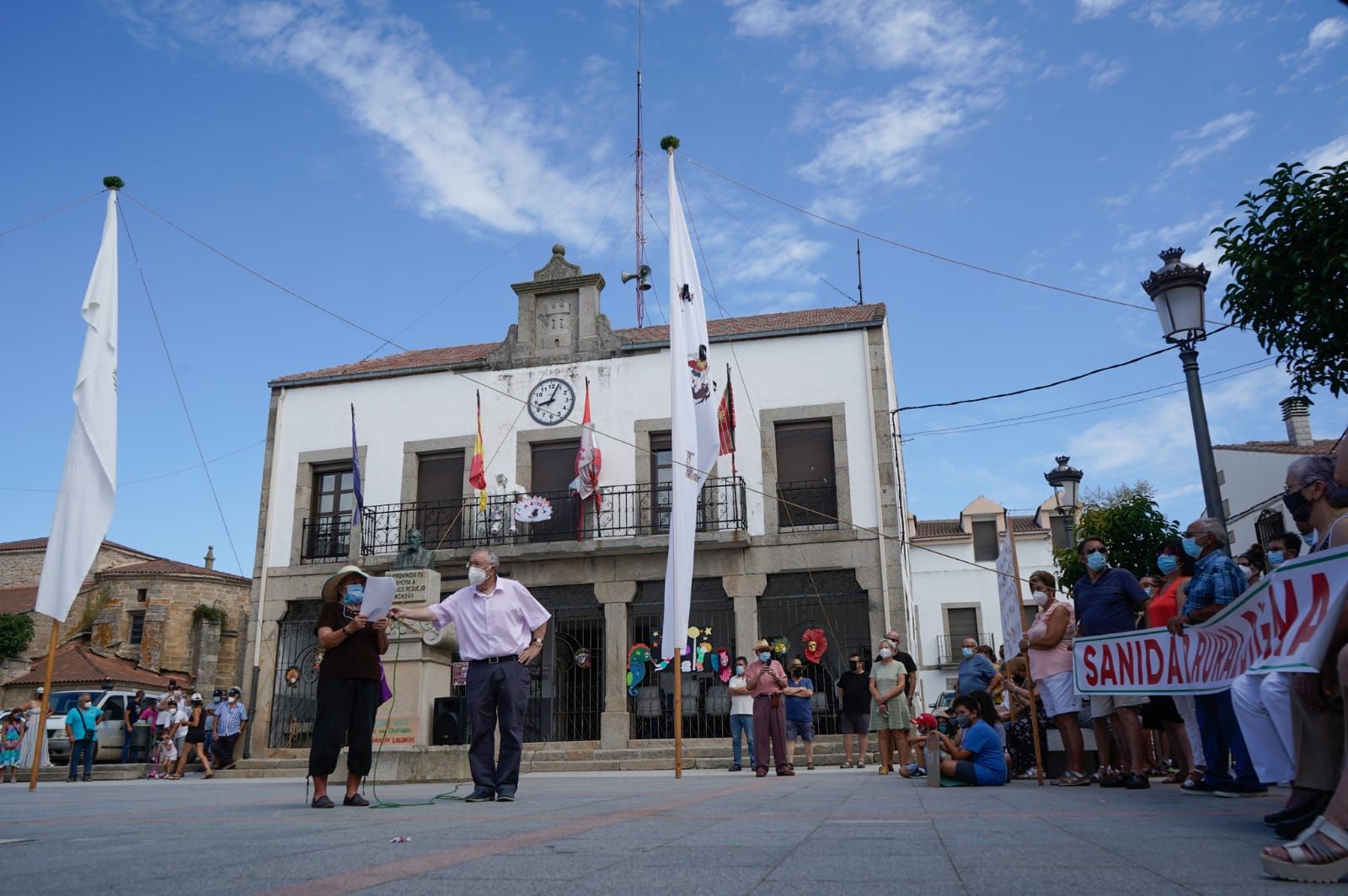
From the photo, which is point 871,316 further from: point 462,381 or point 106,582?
point 106,582

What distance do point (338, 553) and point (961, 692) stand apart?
14.8m

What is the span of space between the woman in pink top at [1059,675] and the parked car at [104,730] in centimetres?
1875

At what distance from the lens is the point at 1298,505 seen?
425 cm

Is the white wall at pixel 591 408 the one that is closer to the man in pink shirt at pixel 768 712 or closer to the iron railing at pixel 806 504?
the iron railing at pixel 806 504

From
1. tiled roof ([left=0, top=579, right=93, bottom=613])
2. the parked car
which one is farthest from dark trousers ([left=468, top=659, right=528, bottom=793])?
tiled roof ([left=0, top=579, right=93, bottom=613])

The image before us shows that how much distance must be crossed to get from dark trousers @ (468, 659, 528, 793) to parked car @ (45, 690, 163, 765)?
16.9 meters

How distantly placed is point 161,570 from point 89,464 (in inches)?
1215

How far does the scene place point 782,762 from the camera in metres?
12.3

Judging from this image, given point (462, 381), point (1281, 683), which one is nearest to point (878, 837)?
point (1281, 683)

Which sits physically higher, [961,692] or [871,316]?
[871,316]

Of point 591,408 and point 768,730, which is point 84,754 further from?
point 768,730

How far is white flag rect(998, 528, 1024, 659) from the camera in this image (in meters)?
9.16

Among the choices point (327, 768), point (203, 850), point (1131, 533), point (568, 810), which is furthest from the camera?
point (1131, 533)

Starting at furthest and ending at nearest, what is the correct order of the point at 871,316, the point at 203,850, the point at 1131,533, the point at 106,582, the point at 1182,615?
1. the point at 106,582
2. the point at 871,316
3. the point at 1131,533
4. the point at 1182,615
5. the point at 203,850
